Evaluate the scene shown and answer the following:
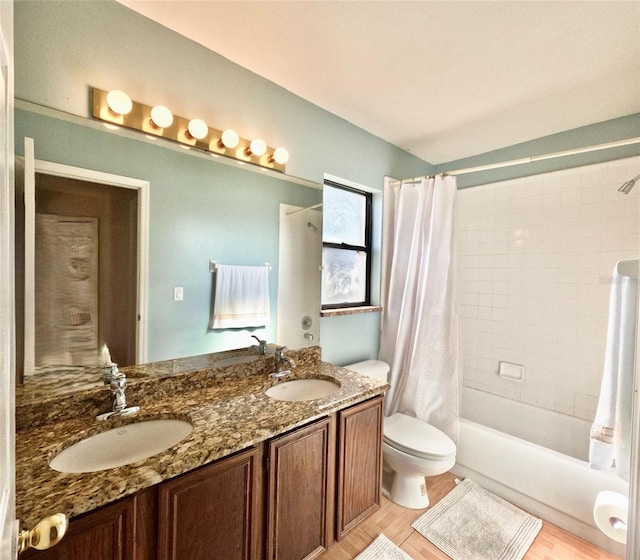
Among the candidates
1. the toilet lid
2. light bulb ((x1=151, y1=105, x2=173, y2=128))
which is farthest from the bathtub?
light bulb ((x1=151, y1=105, x2=173, y2=128))

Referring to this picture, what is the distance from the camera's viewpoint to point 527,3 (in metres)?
1.14

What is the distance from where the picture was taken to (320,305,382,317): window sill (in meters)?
1.97

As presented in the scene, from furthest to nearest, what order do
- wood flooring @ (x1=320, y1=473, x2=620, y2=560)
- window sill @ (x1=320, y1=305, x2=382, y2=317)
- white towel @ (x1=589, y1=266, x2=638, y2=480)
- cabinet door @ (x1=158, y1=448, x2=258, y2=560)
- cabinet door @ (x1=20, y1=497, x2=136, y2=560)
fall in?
window sill @ (x1=320, y1=305, x2=382, y2=317) < wood flooring @ (x1=320, y1=473, x2=620, y2=560) < white towel @ (x1=589, y1=266, x2=638, y2=480) < cabinet door @ (x1=158, y1=448, x2=258, y2=560) < cabinet door @ (x1=20, y1=497, x2=136, y2=560)

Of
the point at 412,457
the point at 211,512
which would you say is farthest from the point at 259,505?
the point at 412,457

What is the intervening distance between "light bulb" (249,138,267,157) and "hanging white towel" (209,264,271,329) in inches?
24.0

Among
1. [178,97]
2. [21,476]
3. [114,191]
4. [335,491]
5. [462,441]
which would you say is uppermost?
[178,97]

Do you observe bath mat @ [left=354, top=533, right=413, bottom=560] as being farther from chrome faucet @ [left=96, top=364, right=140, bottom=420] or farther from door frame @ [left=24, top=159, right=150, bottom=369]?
door frame @ [left=24, top=159, right=150, bottom=369]

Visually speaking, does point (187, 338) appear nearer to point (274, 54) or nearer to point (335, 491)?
point (335, 491)

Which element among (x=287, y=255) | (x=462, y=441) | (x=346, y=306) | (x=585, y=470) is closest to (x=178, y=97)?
(x=287, y=255)

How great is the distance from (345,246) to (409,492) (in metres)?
1.66

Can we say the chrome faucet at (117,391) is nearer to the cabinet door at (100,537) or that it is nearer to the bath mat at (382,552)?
the cabinet door at (100,537)

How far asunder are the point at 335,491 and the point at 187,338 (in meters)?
1.01

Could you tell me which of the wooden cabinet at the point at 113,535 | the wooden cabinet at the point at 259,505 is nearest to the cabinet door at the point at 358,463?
the wooden cabinet at the point at 259,505

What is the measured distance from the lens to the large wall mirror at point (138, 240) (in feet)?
3.50
